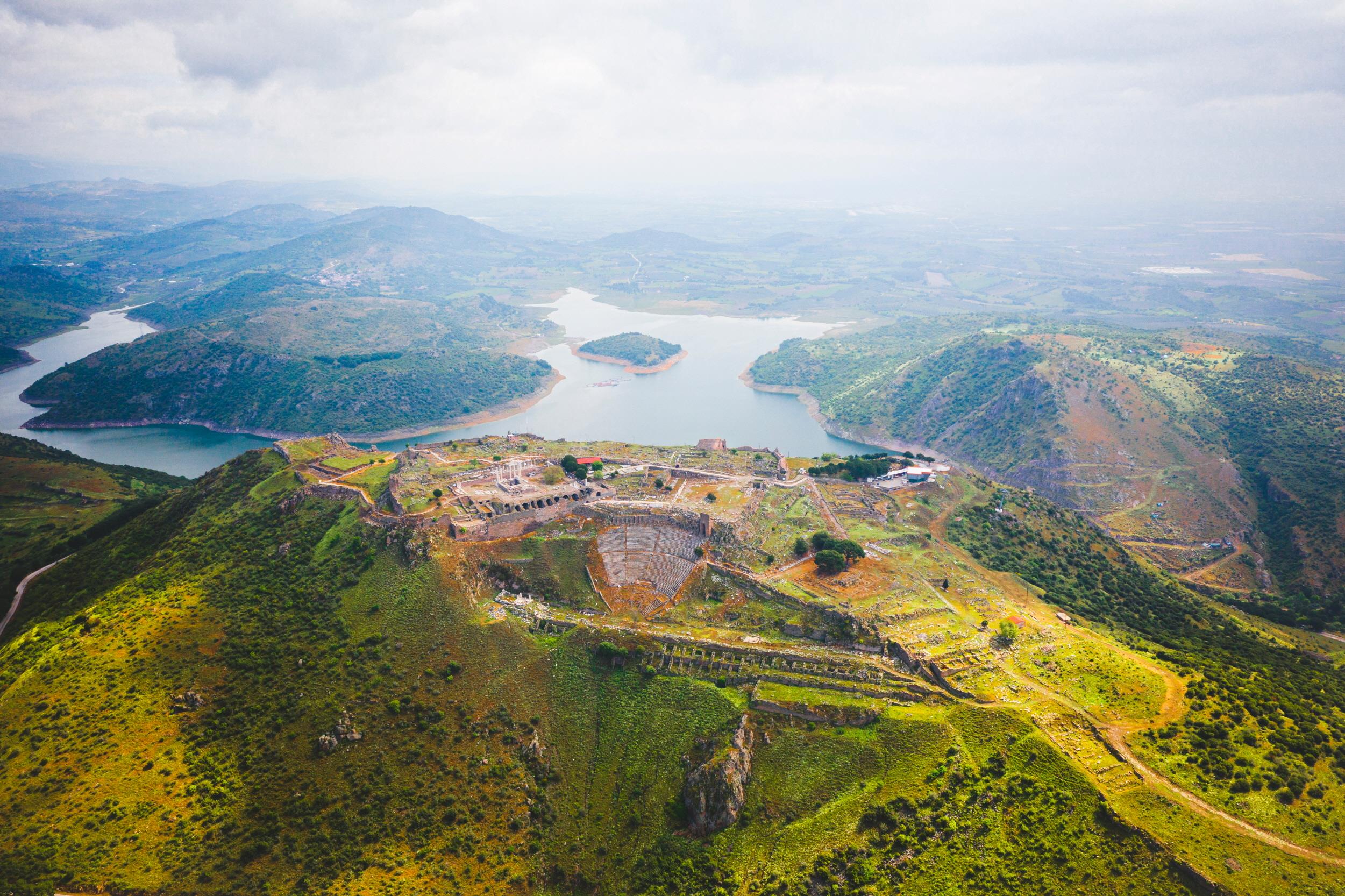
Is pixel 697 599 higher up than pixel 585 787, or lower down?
higher up

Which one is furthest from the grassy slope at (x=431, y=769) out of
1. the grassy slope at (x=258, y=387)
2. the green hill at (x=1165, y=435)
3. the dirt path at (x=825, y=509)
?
the grassy slope at (x=258, y=387)

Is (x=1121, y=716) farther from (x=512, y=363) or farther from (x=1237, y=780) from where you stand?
(x=512, y=363)

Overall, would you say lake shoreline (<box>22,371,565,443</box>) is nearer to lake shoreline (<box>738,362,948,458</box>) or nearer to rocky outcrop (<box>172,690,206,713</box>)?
lake shoreline (<box>738,362,948,458</box>)

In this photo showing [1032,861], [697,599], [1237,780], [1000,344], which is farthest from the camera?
[1000,344]

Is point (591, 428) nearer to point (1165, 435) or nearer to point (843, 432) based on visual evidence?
point (843, 432)

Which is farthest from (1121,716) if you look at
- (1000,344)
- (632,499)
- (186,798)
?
(1000,344)

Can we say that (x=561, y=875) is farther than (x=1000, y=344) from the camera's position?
No

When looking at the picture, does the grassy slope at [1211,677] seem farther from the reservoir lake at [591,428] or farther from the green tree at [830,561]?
the reservoir lake at [591,428]
